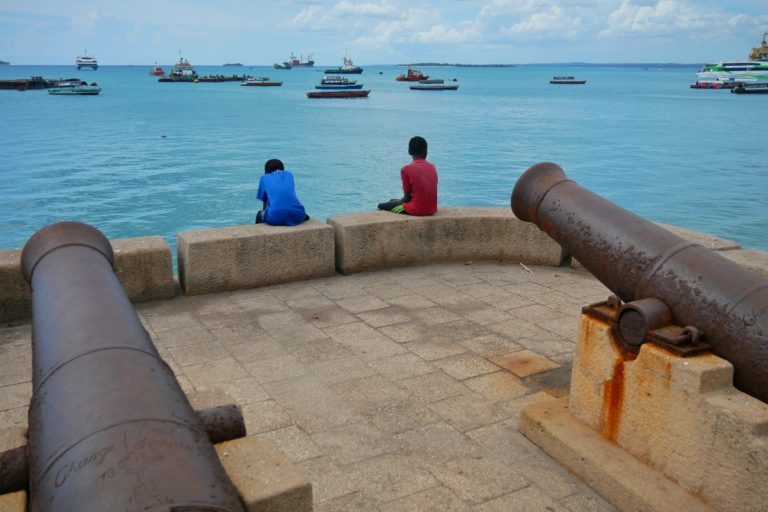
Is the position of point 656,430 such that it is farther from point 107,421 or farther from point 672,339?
point 107,421

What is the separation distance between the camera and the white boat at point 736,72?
12175 centimetres

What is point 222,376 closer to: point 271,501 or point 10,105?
point 271,501

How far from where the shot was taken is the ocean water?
28.9 metres

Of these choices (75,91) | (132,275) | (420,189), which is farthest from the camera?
(75,91)

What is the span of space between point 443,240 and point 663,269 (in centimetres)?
409

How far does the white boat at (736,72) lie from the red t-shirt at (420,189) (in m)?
129

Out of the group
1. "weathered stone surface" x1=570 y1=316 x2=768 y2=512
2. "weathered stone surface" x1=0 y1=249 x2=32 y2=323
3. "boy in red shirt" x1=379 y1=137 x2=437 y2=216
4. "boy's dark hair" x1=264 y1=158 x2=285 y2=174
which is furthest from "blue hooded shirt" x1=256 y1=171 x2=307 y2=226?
"weathered stone surface" x1=570 y1=316 x2=768 y2=512

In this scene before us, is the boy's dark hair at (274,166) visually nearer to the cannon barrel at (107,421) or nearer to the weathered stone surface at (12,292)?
the weathered stone surface at (12,292)

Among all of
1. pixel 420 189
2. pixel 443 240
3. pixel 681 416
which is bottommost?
pixel 443 240

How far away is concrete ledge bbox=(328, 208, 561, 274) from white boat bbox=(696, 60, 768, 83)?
129163mm

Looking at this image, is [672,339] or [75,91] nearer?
[672,339]

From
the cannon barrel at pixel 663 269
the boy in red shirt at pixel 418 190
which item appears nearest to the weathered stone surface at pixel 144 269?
the boy in red shirt at pixel 418 190

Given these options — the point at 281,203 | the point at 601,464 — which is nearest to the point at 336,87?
the point at 281,203

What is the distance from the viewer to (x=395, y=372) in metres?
5.05
